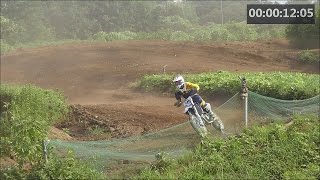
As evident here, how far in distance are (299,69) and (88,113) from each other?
8833mm

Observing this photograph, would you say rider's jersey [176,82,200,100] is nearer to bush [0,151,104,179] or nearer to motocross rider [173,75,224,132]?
motocross rider [173,75,224,132]

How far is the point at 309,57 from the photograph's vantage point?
665 inches

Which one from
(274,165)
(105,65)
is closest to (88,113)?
(274,165)

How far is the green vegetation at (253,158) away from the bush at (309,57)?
8.94 meters

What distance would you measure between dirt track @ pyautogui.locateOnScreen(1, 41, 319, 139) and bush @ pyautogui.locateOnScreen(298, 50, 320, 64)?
0.34m

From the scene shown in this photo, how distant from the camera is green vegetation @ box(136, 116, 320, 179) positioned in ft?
22.4

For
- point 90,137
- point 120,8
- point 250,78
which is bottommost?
point 90,137

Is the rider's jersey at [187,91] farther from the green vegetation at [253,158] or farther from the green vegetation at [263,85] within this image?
the green vegetation at [263,85]

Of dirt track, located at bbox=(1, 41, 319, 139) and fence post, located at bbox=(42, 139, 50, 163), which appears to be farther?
dirt track, located at bbox=(1, 41, 319, 139)

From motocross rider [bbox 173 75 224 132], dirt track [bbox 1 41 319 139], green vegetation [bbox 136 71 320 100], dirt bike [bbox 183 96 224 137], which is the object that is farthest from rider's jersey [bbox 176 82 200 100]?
green vegetation [bbox 136 71 320 100]

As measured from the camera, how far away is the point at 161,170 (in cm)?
691

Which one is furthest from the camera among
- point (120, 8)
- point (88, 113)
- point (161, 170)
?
point (120, 8)

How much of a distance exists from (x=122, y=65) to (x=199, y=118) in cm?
1110

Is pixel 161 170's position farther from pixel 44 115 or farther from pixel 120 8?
pixel 120 8
